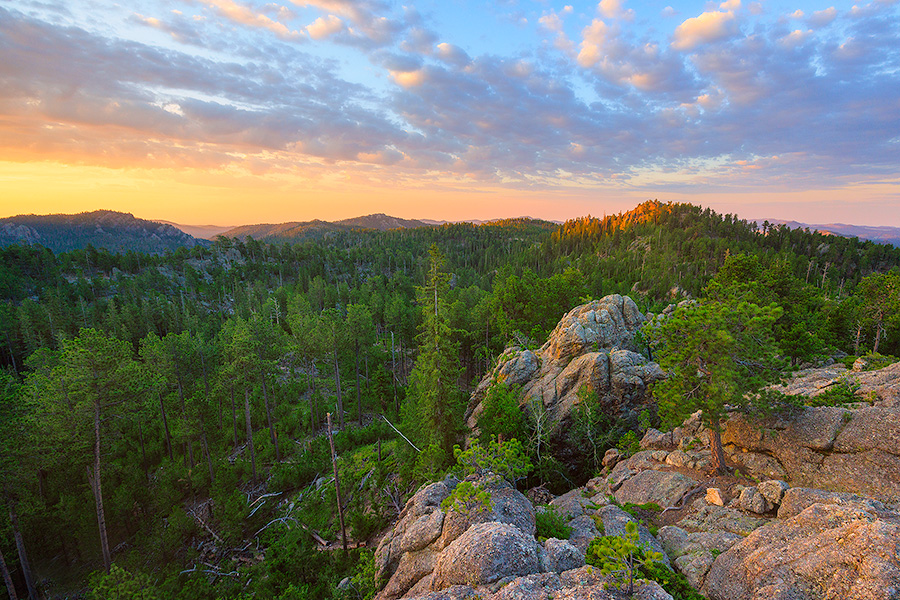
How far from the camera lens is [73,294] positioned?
3410 inches

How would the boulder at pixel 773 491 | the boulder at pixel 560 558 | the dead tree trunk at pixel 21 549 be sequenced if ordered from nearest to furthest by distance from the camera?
1. the boulder at pixel 560 558
2. the boulder at pixel 773 491
3. the dead tree trunk at pixel 21 549

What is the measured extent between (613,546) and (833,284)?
148 m

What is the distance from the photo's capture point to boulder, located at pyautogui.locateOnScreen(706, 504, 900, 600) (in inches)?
316

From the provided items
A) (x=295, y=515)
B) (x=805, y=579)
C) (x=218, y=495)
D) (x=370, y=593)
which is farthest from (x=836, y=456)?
(x=218, y=495)

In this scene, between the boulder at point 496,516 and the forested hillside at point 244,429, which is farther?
the forested hillside at point 244,429

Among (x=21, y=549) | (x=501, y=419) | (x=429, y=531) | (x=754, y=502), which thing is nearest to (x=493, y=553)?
(x=429, y=531)

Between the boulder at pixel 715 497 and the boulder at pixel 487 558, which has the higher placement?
the boulder at pixel 487 558

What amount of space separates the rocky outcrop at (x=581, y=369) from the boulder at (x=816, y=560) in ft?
49.4

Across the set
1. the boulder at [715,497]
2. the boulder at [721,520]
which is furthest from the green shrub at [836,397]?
the boulder at [721,520]

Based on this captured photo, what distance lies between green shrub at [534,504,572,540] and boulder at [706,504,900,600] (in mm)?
4420

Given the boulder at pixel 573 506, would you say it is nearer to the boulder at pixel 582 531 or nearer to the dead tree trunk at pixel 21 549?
the boulder at pixel 582 531

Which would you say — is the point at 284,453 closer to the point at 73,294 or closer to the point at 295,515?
the point at 295,515

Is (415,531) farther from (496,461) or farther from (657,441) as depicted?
(657,441)

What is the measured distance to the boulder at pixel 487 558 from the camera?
31.7 ft
